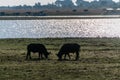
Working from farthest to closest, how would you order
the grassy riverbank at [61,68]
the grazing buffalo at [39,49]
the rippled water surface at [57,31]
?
the rippled water surface at [57,31] → the grazing buffalo at [39,49] → the grassy riverbank at [61,68]

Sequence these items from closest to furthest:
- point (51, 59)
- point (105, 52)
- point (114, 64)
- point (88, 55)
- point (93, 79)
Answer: point (93, 79) < point (114, 64) < point (51, 59) < point (88, 55) < point (105, 52)

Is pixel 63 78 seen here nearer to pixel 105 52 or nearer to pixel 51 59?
pixel 51 59

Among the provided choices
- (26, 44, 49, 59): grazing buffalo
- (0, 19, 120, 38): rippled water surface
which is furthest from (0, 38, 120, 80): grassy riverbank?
(0, 19, 120, 38): rippled water surface

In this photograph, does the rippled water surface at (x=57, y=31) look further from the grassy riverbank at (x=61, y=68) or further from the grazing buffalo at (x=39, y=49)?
the grassy riverbank at (x=61, y=68)

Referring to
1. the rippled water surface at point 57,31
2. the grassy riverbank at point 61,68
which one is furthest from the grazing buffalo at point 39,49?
the rippled water surface at point 57,31

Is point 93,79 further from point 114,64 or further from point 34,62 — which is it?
point 34,62

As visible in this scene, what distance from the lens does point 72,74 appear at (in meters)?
24.2

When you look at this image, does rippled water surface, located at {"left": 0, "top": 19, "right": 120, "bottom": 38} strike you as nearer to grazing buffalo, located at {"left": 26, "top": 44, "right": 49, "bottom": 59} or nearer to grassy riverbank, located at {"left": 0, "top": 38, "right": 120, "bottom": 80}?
→ grazing buffalo, located at {"left": 26, "top": 44, "right": 49, "bottom": 59}

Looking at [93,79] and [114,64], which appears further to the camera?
[114,64]

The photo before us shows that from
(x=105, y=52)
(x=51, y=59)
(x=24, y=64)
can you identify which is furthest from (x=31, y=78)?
(x=105, y=52)

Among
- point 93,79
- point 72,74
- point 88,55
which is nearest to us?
point 93,79

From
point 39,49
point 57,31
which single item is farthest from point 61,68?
point 57,31

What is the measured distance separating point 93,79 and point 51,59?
29.6ft

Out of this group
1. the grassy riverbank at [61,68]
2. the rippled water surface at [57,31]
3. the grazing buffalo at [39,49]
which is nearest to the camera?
the grassy riverbank at [61,68]
